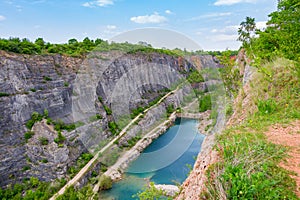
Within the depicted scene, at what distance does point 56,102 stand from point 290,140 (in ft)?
40.8

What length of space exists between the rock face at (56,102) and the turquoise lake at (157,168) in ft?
8.67

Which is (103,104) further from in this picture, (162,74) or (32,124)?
(162,74)

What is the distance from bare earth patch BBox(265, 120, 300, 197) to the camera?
1.88 m

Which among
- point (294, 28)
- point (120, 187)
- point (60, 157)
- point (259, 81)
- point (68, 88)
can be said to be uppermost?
point (294, 28)

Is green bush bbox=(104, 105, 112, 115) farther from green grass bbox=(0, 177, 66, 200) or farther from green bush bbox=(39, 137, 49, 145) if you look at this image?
green grass bbox=(0, 177, 66, 200)

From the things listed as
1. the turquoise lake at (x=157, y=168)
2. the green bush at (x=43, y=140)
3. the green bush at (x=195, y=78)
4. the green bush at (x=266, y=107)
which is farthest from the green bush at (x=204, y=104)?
the green bush at (x=266, y=107)

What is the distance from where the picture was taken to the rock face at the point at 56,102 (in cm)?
1044

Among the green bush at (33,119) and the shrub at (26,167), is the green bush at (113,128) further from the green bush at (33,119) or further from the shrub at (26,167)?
the shrub at (26,167)

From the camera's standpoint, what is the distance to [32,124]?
1130 centimetres

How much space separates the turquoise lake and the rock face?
8.67 ft

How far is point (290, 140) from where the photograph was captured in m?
2.38

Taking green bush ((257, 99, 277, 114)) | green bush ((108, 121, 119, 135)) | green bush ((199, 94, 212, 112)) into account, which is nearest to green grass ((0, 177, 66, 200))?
green bush ((108, 121, 119, 135))

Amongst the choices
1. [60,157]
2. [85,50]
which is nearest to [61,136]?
[60,157]

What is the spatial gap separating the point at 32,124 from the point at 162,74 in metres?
15.8
